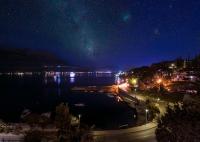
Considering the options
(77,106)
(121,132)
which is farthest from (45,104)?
(121,132)

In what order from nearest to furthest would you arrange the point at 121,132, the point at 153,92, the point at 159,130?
the point at 159,130, the point at 121,132, the point at 153,92

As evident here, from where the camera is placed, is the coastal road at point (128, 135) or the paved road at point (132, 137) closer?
the paved road at point (132, 137)

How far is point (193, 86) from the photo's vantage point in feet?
227

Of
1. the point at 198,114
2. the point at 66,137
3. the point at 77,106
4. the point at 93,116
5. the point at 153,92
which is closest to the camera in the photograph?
the point at 198,114

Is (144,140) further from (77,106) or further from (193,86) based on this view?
(77,106)

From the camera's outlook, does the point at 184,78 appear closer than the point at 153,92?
No

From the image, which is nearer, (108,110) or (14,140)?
(14,140)

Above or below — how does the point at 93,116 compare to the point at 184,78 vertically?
below

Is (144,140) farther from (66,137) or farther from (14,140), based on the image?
(14,140)

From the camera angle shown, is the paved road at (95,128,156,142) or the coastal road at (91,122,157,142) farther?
the coastal road at (91,122,157,142)

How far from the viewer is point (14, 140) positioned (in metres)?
27.8

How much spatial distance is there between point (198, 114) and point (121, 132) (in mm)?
16217

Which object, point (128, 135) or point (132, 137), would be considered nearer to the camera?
point (132, 137)

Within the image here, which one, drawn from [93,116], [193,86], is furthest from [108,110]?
[193,86]
